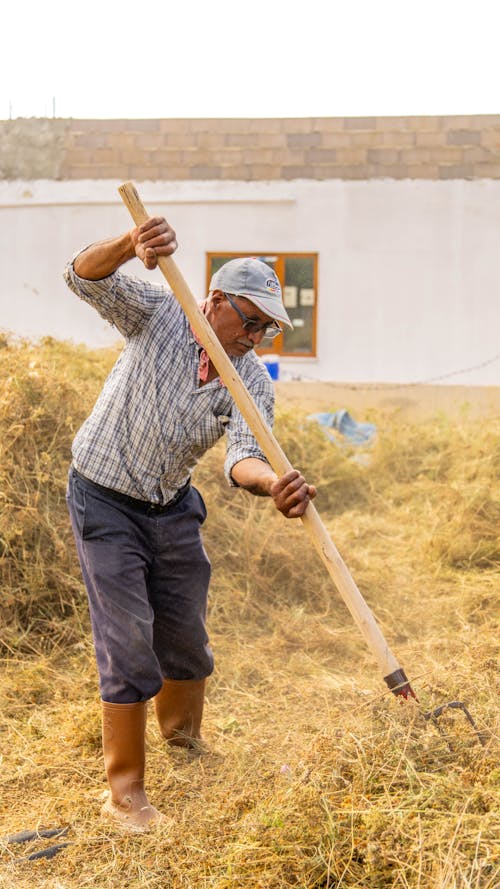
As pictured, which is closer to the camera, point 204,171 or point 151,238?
point 151,238

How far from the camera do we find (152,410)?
291 centimetres

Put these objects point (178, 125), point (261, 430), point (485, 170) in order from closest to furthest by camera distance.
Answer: point (261, 430) → point (485, 170) → point (178, 125)

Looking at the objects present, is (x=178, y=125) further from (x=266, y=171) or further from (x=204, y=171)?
(x=266, y=171)

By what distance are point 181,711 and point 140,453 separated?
1.01m

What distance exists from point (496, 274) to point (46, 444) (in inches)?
302

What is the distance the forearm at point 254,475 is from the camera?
279 cm

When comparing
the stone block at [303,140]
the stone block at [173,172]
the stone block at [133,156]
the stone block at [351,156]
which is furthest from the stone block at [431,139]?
the stone block at [133,156]

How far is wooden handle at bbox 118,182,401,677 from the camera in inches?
108

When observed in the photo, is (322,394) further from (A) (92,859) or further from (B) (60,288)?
(A) (92,859)

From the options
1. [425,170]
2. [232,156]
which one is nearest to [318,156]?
[232,156]

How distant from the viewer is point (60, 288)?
1223 centimetres

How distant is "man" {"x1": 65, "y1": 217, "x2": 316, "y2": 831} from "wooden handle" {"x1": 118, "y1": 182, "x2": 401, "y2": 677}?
0.13 metres

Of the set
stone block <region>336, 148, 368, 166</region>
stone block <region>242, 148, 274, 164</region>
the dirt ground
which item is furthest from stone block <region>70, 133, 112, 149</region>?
the dirt ground

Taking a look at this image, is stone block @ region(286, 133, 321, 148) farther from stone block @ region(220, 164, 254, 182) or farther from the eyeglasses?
the eyeglasses
